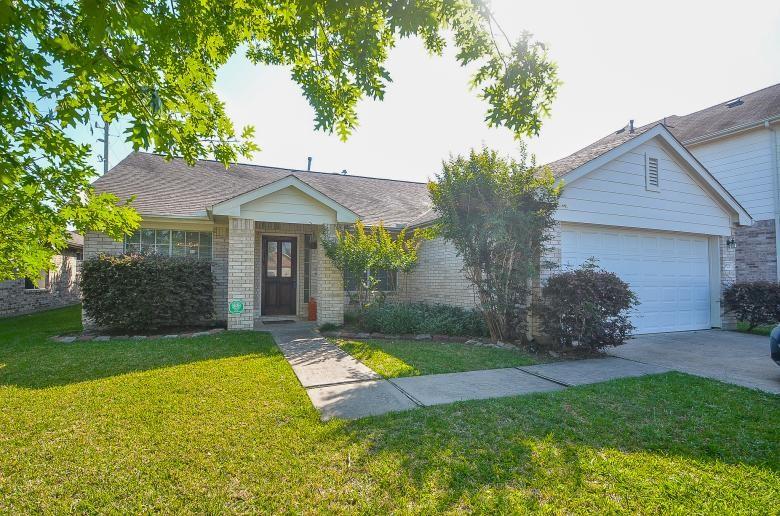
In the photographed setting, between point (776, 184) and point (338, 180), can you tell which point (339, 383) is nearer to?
point (338, 180)

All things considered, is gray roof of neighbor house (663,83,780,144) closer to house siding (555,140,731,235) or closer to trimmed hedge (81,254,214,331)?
house siding (555,140,731,235)

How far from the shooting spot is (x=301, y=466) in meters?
2.99

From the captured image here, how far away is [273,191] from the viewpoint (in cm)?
947

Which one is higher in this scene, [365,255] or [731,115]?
[731,115]

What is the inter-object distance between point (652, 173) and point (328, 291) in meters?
8.65

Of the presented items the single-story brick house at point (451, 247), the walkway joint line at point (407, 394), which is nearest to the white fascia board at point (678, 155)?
the single-story brick house at point (451, 247)

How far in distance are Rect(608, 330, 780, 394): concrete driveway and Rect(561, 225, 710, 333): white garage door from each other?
0.53 meters

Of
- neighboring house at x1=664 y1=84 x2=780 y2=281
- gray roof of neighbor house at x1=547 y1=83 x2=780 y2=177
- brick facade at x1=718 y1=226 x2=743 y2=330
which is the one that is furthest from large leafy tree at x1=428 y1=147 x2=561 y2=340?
neighboring house at x1=664 y1=84 x2=780 y2=281

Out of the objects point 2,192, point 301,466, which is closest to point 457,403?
point 301,466

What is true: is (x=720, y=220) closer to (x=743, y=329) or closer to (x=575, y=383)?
(x=743, y=329)

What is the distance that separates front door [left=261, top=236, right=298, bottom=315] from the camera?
460 inches

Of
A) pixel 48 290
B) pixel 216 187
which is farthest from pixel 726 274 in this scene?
pixel 48 290

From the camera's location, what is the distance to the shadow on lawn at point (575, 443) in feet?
9.18

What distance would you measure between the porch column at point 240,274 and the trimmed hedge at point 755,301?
12.3 meters
